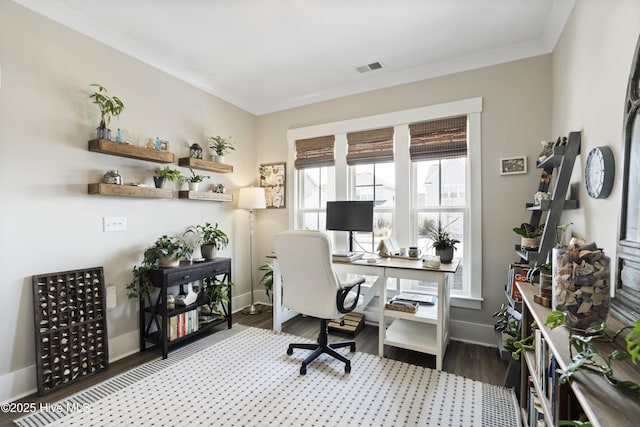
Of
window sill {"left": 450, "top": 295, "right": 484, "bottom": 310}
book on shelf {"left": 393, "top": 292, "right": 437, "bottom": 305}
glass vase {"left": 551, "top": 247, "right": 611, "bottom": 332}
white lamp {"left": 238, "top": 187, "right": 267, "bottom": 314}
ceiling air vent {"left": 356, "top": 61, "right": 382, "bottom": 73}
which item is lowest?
window sill {"left": 450, "top": 295, "right": 484, "bottom": 310}

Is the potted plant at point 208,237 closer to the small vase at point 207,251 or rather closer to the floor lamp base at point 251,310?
the small vase at point 207,251

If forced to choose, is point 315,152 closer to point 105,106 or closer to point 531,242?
point 105,106

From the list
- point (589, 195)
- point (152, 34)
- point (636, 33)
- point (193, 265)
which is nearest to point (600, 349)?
point (589, 195)

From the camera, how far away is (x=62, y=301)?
2.17 meters

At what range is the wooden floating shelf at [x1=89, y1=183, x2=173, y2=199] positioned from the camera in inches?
92.2

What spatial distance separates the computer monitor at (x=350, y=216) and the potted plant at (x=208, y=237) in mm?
1246

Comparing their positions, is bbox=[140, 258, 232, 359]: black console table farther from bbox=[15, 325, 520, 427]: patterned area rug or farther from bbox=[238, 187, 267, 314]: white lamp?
bbox=[238, 187, 267, 314]: white lamp

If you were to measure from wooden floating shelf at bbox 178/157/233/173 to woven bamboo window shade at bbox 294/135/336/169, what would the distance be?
2.95 ft

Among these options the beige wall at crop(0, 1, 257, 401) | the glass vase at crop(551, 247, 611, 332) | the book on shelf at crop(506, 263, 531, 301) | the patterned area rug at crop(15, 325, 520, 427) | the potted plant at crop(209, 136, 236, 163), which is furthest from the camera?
the potted plant at crop(209, 136, 236, 163)

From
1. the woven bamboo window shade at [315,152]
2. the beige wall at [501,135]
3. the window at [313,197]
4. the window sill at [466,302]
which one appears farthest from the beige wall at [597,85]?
the window at [313,197]

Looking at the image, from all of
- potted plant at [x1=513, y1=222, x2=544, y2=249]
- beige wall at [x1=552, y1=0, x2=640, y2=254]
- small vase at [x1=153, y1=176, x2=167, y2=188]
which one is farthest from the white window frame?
small vase at [x1=153, y1=176, x2=167, y2=188]

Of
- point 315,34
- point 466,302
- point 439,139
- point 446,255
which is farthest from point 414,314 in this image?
point 315,34

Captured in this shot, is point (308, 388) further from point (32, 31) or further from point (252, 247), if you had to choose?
point (32, 31)

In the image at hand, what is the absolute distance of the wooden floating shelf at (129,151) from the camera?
234cm
